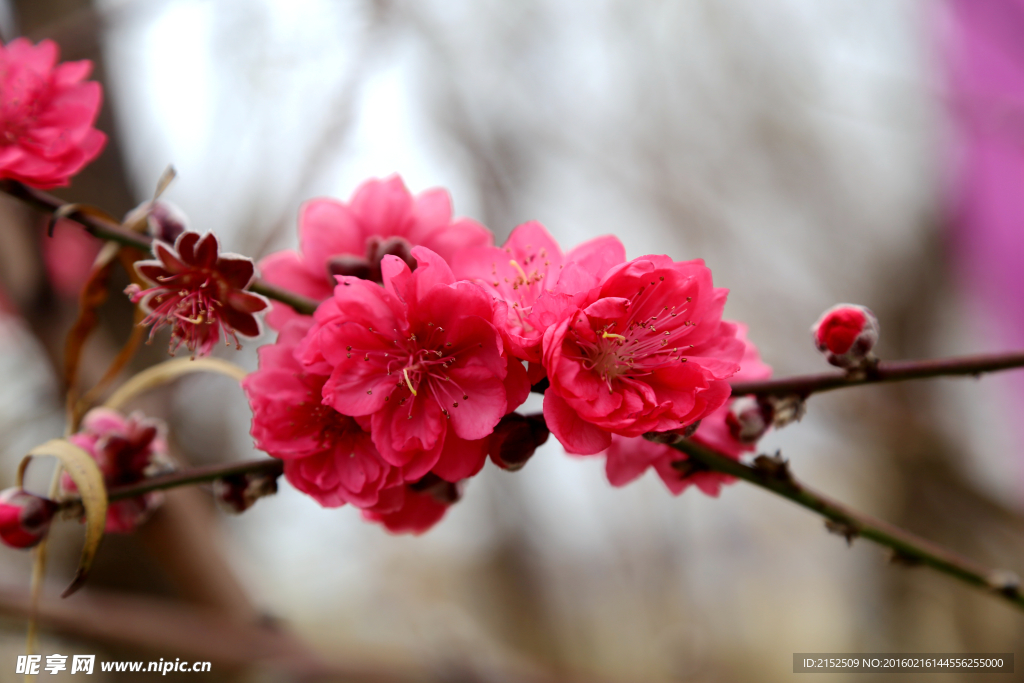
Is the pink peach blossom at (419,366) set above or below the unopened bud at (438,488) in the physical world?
above

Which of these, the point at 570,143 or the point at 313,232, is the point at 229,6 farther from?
the point at 313,232

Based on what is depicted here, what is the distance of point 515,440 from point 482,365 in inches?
2.5

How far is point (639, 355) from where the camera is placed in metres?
0.51

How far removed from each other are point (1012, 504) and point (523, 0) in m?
2.05

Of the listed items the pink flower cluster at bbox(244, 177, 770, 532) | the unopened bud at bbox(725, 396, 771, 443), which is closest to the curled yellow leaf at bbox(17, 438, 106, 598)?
the pink flower cluster at bbox(244, 177, 770, 532)

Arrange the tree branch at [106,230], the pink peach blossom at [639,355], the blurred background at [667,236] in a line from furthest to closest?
the blurred background at [667,236]
the tree branch at [106,230]
the pink peach blossom at [639,355]

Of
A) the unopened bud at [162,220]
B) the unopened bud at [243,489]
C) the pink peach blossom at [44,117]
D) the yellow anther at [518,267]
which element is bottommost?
the unopened bud at [243,489]

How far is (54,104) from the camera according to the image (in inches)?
24.3

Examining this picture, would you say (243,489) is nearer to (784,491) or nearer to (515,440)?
(515,440)

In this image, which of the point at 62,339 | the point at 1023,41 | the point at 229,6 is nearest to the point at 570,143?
the point at 229,6

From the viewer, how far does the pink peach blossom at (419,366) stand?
0.45 metres

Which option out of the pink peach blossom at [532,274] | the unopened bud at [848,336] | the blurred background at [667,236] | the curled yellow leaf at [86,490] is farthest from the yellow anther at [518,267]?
the blurred background at [667,236]

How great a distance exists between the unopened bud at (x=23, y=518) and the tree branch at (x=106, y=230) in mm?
242

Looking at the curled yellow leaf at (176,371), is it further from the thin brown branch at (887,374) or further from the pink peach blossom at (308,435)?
the thin brown branch at (887,374)
